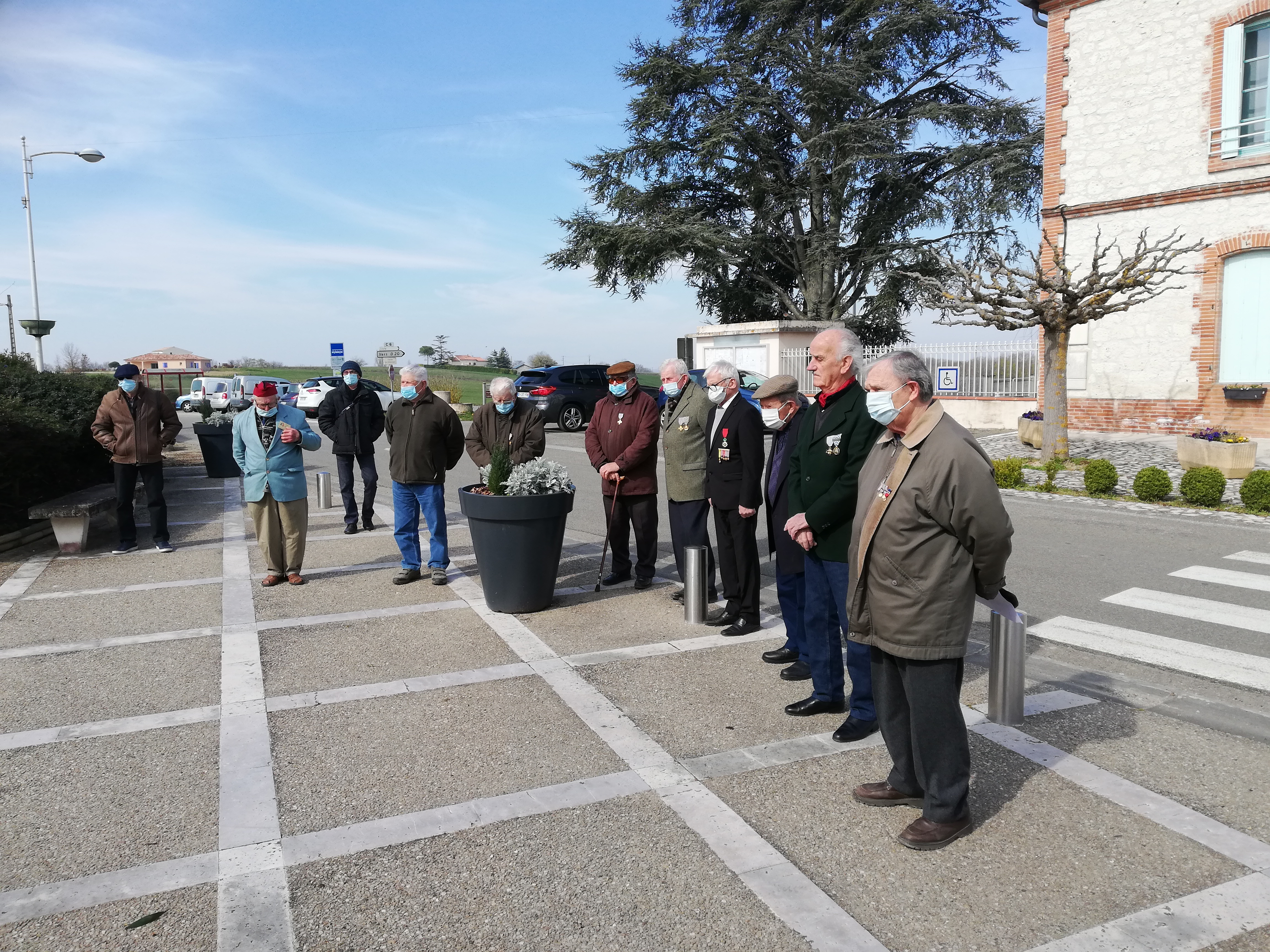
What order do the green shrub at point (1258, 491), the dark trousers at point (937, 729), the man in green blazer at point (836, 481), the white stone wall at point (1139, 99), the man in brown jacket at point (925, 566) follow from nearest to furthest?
the man in brown jacket at point (925, 566), the dark trousers at point (937, 729), the man in green blazer at point (836, 481), the green shrub at point (1258, 491), the white stone wall at point (1139, 99)

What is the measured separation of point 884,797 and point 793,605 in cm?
181

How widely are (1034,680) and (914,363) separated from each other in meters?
2.82

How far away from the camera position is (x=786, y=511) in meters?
5.33

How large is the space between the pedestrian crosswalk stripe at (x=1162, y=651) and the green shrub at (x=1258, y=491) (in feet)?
19.1

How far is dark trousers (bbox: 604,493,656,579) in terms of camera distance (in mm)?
7699

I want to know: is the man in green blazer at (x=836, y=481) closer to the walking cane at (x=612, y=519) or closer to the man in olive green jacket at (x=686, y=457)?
the man in olive green jacket at (x=686, y=457)

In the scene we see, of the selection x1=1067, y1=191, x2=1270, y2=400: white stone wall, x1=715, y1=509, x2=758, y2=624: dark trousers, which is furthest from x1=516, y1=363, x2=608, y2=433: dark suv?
x1=715, y1=509, x2=758, y2=624: dark trousers

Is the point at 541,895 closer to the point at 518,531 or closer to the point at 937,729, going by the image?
the point at 937,729

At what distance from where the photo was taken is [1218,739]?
4.48 m

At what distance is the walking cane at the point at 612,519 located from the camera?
25.0 feet

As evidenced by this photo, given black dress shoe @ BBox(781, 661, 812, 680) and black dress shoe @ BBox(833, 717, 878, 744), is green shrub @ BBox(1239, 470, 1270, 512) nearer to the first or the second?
black dress shoe @ BBox(781, 661, 812, 680)

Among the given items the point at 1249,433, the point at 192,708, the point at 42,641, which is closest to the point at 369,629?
the point at 192,708

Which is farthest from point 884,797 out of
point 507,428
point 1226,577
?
point 1226,577

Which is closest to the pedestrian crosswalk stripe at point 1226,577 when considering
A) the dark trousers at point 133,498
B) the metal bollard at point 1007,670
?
the metal bollard at point 1007,670
